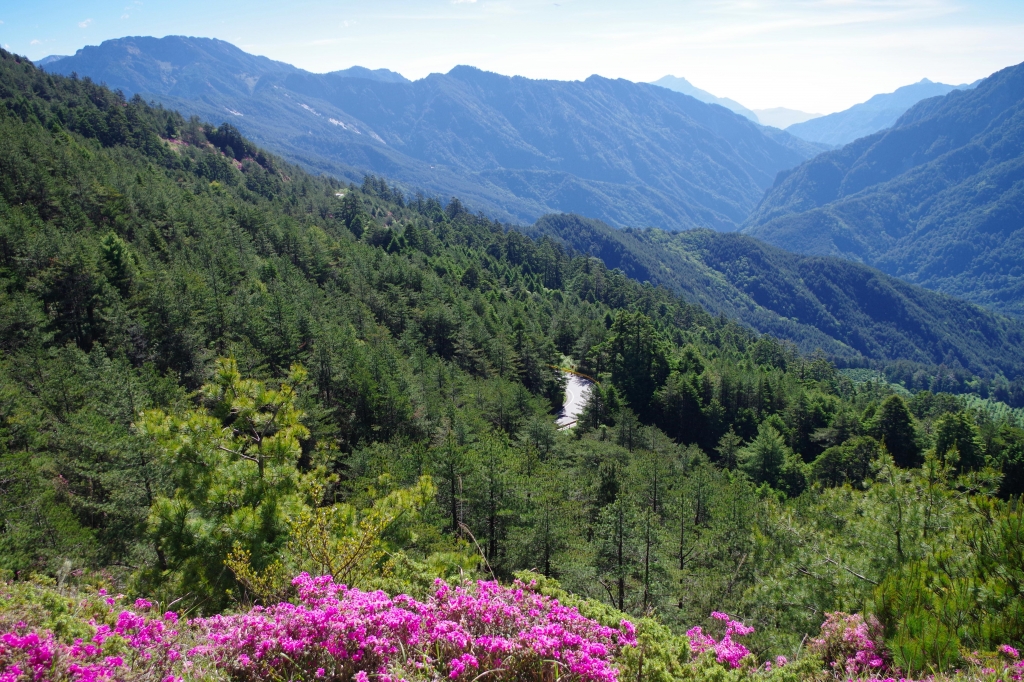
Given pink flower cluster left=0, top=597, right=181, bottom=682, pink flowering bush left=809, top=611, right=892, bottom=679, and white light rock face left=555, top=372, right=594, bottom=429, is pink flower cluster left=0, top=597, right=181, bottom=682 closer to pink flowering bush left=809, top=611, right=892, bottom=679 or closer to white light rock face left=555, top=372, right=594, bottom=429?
pink flowering bush left=809, top=611, right=892, bottom=679

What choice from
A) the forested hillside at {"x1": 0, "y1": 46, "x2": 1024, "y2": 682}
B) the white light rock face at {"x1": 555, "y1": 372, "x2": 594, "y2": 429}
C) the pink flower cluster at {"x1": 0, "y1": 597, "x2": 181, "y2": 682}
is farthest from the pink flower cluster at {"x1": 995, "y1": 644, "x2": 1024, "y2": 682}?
the white light rock face at {"x1": 555, "y1": 372, "x2": 594, "y2": 429}

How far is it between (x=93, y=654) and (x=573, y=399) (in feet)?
249

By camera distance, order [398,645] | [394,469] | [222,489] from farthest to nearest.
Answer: [394,469]
[222,489]
[398,645]

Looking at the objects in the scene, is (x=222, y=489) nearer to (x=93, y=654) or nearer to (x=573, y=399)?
(x=93, y=654)

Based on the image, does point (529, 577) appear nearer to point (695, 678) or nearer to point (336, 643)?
point (695, 678)

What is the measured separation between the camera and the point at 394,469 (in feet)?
103

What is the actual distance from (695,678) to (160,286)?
5731cm

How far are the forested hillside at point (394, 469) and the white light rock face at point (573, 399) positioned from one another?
2728 millimetres

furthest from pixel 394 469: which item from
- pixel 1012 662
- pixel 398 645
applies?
pixel 1012 662

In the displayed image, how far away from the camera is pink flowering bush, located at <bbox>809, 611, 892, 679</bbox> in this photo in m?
7.34

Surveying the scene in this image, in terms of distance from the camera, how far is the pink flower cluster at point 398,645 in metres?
6.01

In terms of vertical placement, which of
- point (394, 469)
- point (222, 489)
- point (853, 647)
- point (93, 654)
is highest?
point (93, 654)

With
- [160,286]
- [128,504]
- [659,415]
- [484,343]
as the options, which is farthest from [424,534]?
[659,415]

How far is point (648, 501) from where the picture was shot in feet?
133
